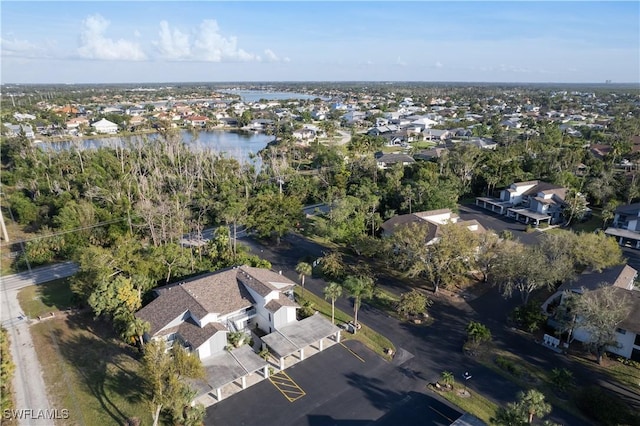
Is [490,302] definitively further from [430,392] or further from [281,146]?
[281,146]

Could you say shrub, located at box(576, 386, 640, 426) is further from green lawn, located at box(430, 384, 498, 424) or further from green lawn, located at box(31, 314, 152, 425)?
green lawn, located at box(31, 314, 152, 425)

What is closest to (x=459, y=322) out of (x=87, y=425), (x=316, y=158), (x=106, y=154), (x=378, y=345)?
(x=378, y=345)

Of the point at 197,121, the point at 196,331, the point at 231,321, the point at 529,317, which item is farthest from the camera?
the point at 197,121

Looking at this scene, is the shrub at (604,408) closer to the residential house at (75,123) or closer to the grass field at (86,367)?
the grass field at (86,367)

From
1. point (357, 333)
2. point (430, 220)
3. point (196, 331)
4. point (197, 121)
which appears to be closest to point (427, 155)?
point (430, 220)

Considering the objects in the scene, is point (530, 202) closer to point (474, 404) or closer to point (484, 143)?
point (474, 404)

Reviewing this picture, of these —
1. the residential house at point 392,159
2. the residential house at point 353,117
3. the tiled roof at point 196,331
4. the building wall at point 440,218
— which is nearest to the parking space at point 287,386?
the tiled roof at point 196,331
